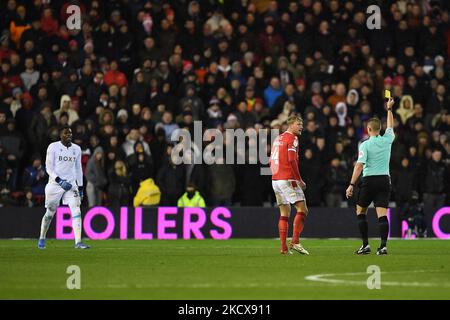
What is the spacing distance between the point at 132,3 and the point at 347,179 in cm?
892

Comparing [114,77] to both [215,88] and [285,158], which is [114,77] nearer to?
[215,88]

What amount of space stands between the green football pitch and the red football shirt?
A: 139 cm

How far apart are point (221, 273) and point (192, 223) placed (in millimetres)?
12656

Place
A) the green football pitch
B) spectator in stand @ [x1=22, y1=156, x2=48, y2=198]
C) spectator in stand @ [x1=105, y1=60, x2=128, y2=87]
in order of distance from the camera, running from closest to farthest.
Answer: the green football pitch → spectator in stand @ [x1=22, y1=156, x2=48, y2=198] → spectator in stand @ [x1=105, y1=60, x2=128, y2=87]

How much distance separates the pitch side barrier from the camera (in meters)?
27.0

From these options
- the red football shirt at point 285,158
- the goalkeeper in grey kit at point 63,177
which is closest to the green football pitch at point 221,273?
the goalkeeper in grey kit at point 63,177

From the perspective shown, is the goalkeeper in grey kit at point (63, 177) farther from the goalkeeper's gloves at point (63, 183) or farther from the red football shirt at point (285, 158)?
the red football shirt at point (285, 158)

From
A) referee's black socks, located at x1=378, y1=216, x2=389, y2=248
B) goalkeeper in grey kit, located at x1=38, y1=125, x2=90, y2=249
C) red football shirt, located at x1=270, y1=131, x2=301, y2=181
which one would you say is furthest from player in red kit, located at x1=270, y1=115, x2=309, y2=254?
goalkeeper in grey kit, located at x1=38, y1=125, x2=90, y2=249

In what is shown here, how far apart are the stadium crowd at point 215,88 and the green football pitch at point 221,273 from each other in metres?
5.53

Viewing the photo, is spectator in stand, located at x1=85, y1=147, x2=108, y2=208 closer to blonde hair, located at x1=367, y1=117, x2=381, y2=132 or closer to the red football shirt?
the red football shirt

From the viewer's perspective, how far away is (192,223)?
27.4m

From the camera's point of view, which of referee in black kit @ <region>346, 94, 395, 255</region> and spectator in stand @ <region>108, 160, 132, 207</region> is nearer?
referee in black kit @ <region>346, 94, 395, 255</region>

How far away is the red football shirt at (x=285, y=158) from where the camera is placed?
18766mm

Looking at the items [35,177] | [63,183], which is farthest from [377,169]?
[35,177]
